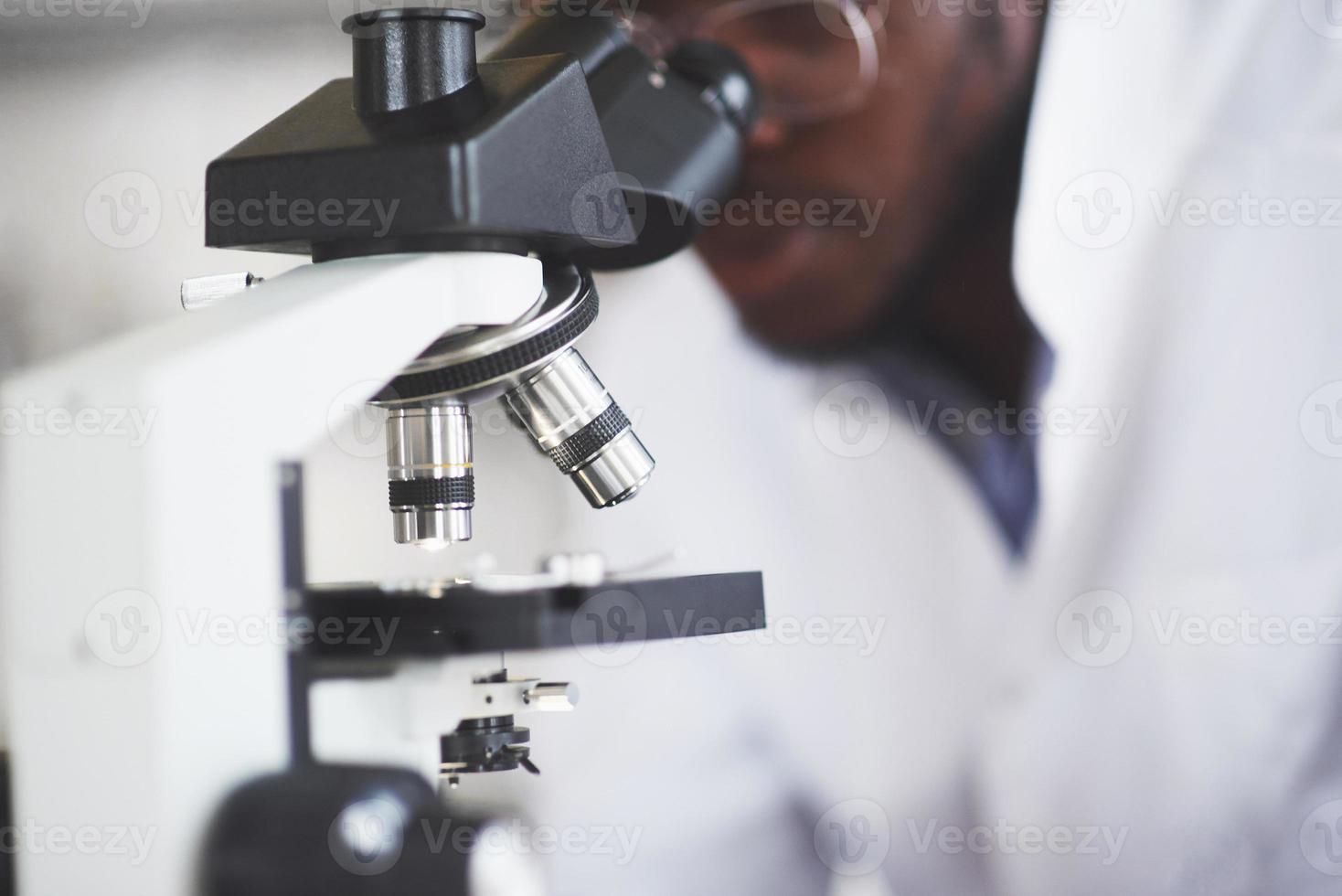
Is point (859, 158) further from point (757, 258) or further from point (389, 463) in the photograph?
point (389, 463)

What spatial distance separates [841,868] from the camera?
104 centimetres

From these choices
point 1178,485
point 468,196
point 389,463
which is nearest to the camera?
point 468,196

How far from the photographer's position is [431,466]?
583 millimetres

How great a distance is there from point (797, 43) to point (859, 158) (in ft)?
0.43

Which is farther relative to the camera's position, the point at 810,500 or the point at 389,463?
the point at 810,500

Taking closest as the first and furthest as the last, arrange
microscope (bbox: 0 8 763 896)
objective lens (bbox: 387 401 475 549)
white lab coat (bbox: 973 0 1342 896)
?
microscope (bbox: 0 8 763 896) → objective lens (bbox: 387 401 475 549) → white lab coat (bbox: 973 0 1342 896)

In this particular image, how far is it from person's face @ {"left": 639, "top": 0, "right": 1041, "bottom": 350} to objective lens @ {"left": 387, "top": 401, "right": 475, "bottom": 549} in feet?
1.68

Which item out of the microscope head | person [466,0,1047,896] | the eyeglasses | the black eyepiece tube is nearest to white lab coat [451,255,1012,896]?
person [466,0,1047,896]

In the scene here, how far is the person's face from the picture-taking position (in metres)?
1.01

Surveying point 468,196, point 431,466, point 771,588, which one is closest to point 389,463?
point 431,466

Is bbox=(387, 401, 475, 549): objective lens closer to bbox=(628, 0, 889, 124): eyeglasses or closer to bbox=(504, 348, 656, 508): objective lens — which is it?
bbox=(504, 348, 656, 508): objective lens

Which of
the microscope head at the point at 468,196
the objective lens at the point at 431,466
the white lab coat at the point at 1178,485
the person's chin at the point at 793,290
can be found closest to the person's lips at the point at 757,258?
the person's chin at the point at 793,290

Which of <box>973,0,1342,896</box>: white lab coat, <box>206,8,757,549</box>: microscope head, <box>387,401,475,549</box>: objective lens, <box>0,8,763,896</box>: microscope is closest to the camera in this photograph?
<box>0,8,763,896</box>: microscope

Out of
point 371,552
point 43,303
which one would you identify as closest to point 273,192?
point 371,552
